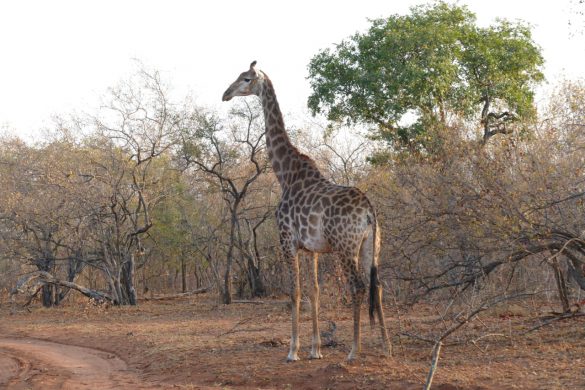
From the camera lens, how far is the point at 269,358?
945 centimetres

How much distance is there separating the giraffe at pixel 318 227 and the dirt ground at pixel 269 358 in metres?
0.45

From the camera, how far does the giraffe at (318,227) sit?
8.60 metres

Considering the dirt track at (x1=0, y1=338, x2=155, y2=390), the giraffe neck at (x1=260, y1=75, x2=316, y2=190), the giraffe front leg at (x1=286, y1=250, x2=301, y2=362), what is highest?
the giraffe neck at (x1=260, y1=75, x2=316, y2=190)

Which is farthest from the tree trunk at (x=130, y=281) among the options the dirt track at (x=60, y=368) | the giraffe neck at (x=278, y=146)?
the giraffe neck at (x=278, y=146)

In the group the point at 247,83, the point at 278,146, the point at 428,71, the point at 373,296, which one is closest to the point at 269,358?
the point at 373,296

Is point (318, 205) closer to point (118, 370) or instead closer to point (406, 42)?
point (118, 370)

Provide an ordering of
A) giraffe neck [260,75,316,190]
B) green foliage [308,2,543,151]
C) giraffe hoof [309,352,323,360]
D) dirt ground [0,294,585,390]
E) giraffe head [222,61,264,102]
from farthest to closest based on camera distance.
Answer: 1. green foliage [308,2,543,151]
2. giraffe head [222,61,264,102]
3. giraffe neck [260,75,316,190]
4. giraffe hoof [309,352,323,360]
5. dirt ground [0,294,585,390]

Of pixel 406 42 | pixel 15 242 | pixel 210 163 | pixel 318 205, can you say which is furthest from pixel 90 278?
pixel 318 205

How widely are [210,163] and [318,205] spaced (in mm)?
14928

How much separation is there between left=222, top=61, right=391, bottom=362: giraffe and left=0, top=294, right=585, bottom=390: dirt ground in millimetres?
451

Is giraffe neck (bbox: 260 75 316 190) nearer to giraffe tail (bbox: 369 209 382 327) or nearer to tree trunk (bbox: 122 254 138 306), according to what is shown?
giraffe tail (bbox: 369 209 382 327)

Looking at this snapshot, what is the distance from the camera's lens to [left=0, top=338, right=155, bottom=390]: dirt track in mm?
8791

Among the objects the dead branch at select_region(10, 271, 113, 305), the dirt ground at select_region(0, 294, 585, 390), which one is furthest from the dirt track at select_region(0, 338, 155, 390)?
the dead branch at select_region(10, 271, 113, 305)

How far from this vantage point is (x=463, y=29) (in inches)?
801
